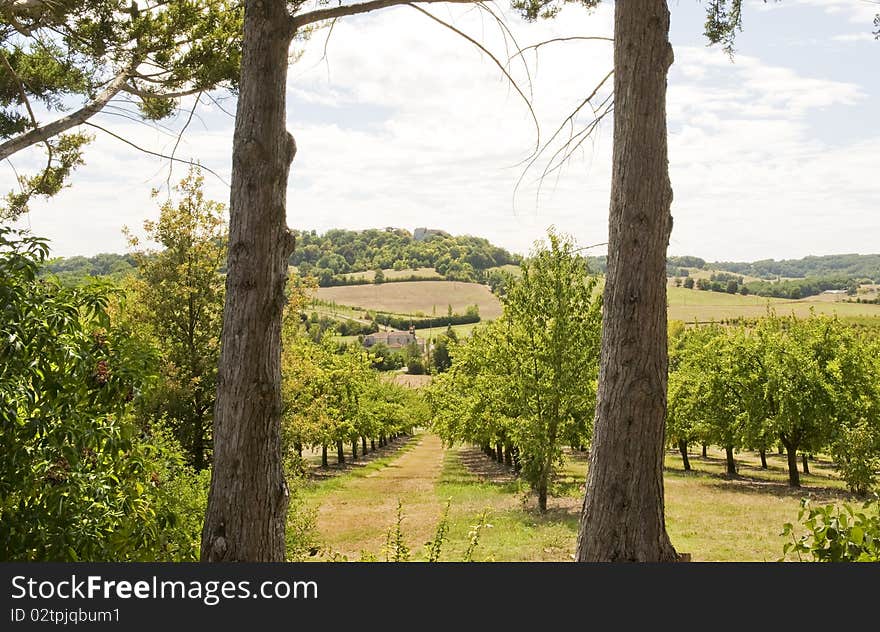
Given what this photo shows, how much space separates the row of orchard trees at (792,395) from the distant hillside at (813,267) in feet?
405

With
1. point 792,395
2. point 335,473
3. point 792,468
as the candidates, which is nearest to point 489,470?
point 335,473

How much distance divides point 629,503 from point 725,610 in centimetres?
82

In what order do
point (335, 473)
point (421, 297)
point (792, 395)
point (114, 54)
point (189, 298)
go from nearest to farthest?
point (114, 54), point (189, 298), point (792, 395), point (335, 473), point (421, 297)

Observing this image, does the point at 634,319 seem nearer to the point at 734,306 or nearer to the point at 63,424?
the point at 63,424

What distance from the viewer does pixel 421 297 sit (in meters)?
131

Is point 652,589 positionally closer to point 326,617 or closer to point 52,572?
point 326,617

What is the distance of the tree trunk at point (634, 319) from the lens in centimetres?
420

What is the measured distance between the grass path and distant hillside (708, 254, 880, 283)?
128 meters

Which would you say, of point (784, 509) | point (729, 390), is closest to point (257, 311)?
point (784, 509)

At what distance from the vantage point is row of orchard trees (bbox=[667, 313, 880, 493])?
23.9 metres

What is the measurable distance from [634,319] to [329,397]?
3180 centimetres

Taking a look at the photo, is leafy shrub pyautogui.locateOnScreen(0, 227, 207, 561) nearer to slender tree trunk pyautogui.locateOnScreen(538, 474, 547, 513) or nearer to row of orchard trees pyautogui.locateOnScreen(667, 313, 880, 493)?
slender tree trunk pyautogui.locateOnScreen(538, 474, 547, 513)

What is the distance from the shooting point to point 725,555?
47.8ft

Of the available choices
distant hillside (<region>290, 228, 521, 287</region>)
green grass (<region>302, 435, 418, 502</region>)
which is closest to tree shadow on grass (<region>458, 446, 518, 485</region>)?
green grass (<region>302, 435, 418, 502</region>)
